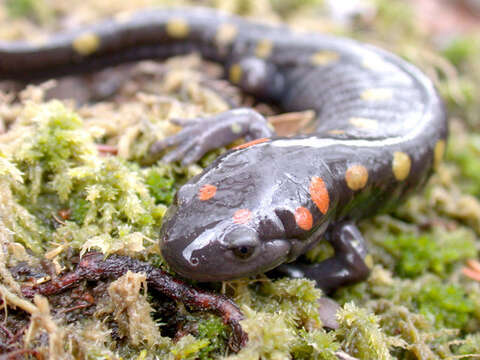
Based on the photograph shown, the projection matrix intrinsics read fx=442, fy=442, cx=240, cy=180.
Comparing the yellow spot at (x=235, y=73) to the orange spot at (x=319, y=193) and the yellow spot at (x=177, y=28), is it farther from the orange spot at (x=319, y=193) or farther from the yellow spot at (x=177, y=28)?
the orange spot at (x=319, y=193)

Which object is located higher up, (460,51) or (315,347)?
(460,51)

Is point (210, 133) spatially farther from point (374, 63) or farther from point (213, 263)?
point (374, 63)

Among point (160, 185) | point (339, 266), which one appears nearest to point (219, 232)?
point (160, 185)

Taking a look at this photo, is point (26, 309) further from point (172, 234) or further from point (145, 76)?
Answer: point (145, 76)

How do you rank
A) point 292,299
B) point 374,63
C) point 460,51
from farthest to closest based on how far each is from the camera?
point 460,51 → point 374,63 → point 292,299

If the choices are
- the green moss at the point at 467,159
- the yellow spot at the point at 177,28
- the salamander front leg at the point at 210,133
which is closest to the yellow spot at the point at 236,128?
the salamander front leg at the point at 210,133

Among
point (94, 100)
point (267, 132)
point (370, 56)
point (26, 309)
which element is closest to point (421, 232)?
point (267, 132)

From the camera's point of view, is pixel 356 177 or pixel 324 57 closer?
pixel 356 177

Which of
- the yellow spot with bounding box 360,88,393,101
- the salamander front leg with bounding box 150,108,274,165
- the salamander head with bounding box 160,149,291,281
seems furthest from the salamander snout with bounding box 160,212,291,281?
the yellow spot with bounding box 360,88,393,101
